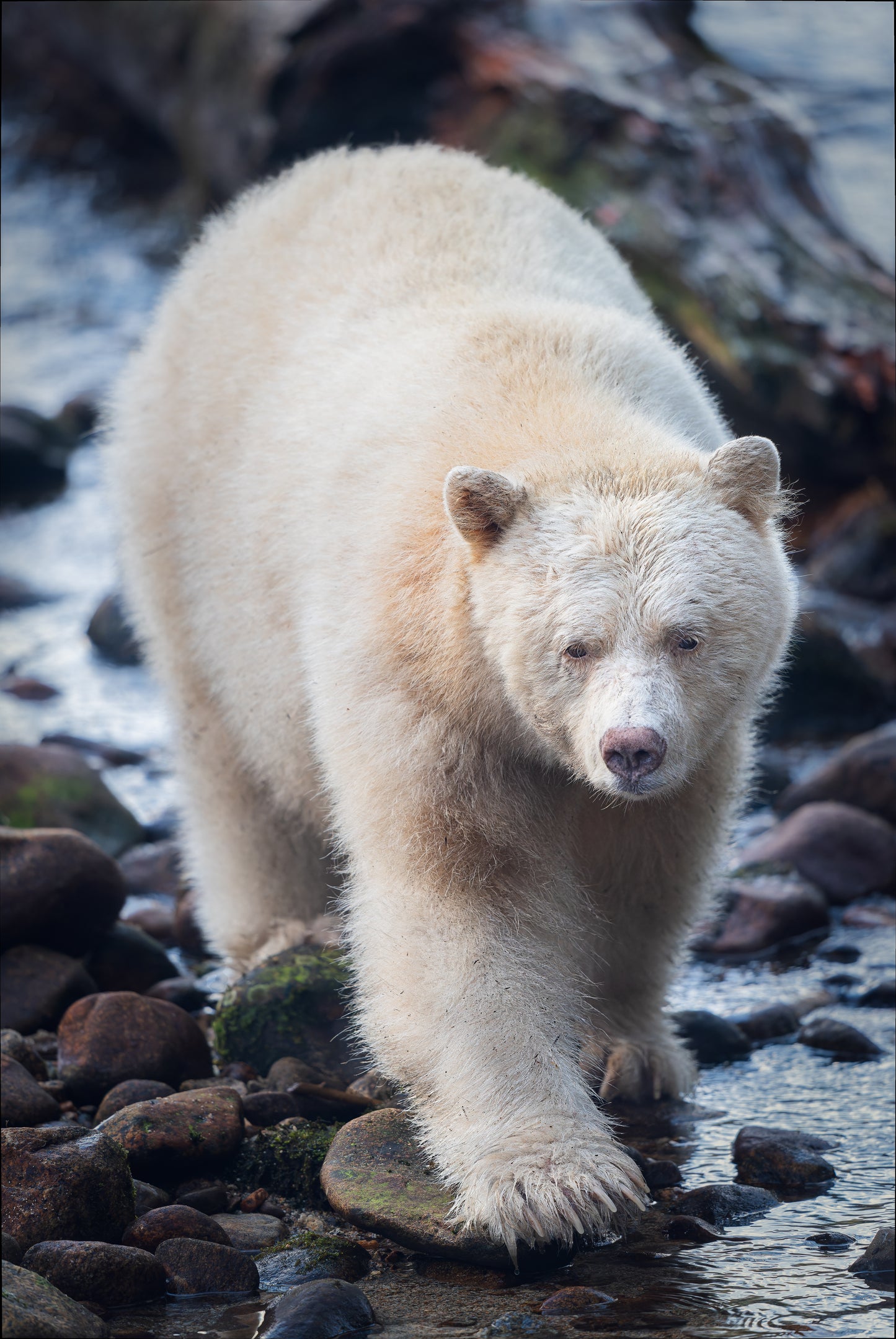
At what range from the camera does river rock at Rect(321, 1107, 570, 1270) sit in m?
3.74

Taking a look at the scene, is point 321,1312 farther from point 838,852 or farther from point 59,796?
point 59,796

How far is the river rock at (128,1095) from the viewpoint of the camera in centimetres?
439

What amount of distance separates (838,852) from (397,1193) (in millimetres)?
3374

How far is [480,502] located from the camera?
3.98 metres

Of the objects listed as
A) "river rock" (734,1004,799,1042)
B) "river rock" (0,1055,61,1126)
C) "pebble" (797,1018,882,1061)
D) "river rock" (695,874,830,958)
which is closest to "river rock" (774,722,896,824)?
"river rock" (695,874,830,958)

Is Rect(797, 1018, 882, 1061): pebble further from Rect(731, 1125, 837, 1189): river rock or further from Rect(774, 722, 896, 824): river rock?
Rect(774, 722, 896, 824): river rock

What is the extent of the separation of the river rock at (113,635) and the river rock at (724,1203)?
644 centimetres

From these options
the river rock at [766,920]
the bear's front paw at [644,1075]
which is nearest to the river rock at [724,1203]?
the bear's front paw at [644,1075]

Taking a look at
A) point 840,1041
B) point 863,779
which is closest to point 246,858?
point 840,1041

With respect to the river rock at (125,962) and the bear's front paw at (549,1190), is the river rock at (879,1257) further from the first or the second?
the river rock at (125,962)

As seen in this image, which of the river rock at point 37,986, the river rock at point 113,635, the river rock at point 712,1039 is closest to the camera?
the river rock at point 37,986

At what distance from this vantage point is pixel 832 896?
21.7ft

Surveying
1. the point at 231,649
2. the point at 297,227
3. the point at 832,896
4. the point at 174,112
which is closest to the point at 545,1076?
the point at 231,649

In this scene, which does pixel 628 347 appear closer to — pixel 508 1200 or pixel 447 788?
pixel 447 788
